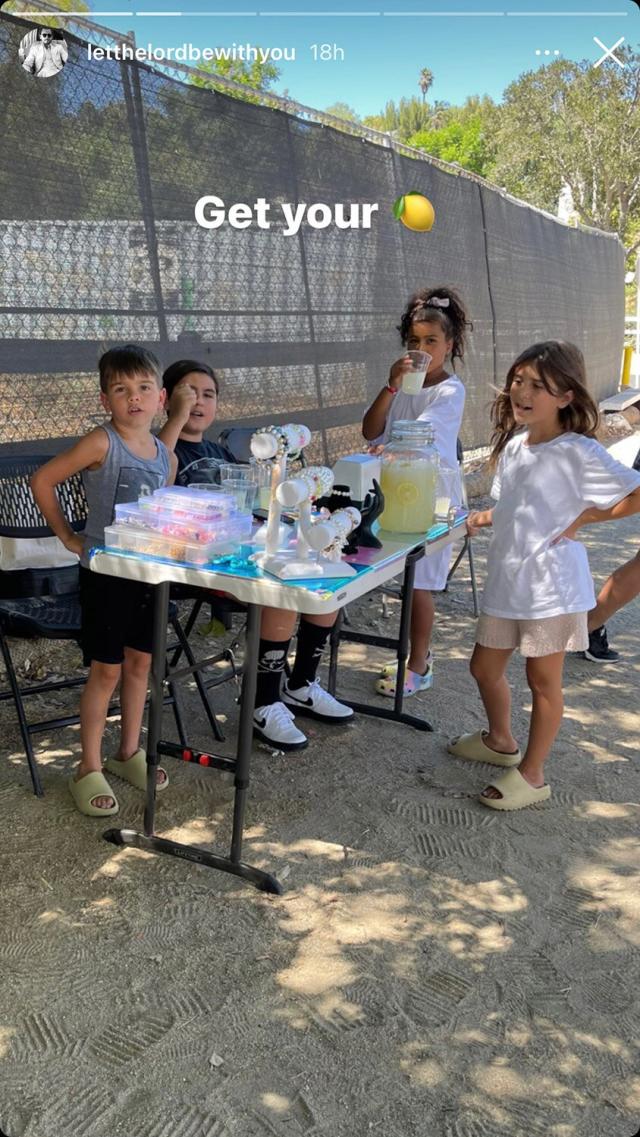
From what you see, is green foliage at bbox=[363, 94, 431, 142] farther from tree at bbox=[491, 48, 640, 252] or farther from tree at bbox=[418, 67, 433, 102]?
tree at bbox=[491, 48, 640, 252]

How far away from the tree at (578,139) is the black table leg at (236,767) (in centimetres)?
2974

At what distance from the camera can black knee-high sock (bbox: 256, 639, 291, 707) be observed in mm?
3779

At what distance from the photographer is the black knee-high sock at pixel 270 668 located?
378 cm

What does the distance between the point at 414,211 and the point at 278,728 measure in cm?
466

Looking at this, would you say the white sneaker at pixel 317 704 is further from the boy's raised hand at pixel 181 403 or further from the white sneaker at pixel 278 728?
the boy's raised hand at pixel 181 403

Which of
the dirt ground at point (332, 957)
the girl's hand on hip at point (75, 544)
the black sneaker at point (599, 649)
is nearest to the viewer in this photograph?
the dirt ground at point (332, 957)

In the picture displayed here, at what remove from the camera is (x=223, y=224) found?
505cm

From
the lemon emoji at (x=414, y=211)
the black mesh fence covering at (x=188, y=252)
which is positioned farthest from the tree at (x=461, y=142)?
the black mesh fence covering at (x=188, y=252)

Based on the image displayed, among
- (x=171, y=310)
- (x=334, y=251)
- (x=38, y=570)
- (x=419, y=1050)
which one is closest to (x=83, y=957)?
(x=419, y=1050)

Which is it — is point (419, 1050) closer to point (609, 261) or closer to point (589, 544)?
point (589, 544)

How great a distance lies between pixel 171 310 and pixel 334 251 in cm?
186

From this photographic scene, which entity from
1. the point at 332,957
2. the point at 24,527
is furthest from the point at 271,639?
the point at 332,957

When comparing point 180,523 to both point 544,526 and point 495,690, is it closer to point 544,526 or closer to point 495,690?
point 544,526

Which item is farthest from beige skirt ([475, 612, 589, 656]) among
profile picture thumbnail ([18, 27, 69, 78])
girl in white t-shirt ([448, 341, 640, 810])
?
profile picture thumbnail ([18, 27, 69, 78])
